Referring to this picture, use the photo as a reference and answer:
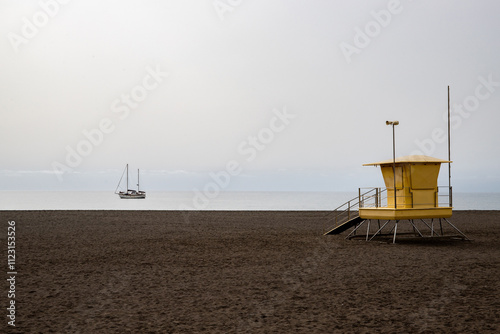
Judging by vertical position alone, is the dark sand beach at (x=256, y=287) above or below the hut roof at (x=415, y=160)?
below

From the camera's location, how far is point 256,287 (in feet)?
43.0

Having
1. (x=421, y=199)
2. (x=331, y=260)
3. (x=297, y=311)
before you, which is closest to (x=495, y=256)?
(x=421, y=199)

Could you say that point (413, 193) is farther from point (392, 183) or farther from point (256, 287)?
point (256, 287)

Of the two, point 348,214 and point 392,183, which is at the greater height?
point 392,183

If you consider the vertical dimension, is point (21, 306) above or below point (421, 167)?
below

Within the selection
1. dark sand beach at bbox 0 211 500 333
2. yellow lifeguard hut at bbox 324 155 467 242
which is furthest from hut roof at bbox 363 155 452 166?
dark sand beach at bbox 0 211 500 333

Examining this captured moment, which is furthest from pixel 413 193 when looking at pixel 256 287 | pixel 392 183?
pixel 256 287

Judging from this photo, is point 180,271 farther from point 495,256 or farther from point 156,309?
point 495,256

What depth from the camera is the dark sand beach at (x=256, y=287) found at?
378 inches

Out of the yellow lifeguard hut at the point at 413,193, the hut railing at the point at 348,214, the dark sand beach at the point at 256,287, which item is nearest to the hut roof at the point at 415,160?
the yellow lifeguard hut at the point at 413,193

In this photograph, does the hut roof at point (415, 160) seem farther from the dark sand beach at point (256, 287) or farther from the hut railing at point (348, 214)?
the dark sand beach at point (256, 287)

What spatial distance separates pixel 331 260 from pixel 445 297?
257 inches

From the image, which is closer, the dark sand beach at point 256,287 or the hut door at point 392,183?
the dark sand beach at point 256,287

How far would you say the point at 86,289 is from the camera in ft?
42.5
